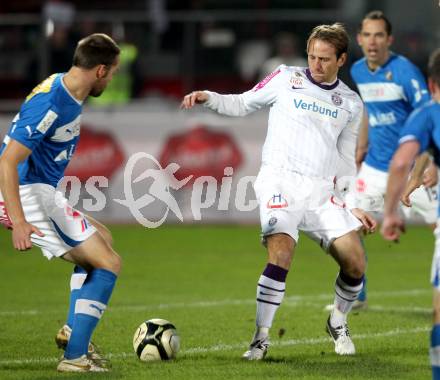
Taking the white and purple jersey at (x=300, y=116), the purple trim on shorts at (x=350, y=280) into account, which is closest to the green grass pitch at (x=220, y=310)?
the purple trim on shorts at (x=350, y=280)

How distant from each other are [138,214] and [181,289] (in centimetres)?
661

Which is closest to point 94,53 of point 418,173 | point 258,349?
point 418,173

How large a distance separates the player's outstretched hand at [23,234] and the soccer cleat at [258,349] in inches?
72.3

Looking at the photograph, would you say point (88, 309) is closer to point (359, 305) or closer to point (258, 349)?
point (258, 349)

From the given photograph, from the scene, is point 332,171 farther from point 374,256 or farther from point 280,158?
point 374,256

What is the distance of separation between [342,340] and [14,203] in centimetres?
275

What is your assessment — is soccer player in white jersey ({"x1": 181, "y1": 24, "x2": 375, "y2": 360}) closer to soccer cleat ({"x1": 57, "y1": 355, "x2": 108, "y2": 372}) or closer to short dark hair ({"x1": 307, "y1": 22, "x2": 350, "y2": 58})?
short dark hair ({"x1": 307, "y1": 22, "x2": 350, "y2": 58})

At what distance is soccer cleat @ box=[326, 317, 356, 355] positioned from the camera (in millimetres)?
8070

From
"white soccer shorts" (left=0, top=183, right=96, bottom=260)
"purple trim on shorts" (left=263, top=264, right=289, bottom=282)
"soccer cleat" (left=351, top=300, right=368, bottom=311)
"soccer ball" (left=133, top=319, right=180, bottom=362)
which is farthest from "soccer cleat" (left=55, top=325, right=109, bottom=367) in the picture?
"soccer cleat" (left=351, top=300, right=368, bottom=311)

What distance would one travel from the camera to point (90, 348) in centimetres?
759

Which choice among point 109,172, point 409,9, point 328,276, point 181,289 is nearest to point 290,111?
point 181,289

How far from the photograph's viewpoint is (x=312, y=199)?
7.99m

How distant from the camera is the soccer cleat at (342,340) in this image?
26.5 feet

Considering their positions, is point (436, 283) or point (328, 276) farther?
point (328, 276)
